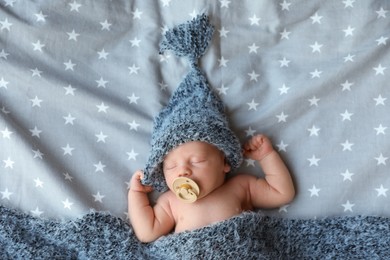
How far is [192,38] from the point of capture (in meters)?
1.41

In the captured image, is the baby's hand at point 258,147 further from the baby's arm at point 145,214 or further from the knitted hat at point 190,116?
the baby's arm at point 145,214

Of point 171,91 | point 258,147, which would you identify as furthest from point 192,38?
point 258,147

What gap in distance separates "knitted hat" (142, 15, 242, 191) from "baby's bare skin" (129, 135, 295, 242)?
0.09ft

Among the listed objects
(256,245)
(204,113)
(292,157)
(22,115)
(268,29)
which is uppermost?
(268,29)

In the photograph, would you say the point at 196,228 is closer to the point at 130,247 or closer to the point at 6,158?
the point at 130,247

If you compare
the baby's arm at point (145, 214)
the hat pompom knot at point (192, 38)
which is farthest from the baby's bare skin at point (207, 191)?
the hat pompom knot at point (192, 38)

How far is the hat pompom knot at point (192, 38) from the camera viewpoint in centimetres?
142

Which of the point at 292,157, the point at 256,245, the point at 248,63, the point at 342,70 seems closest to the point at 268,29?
the point at 248,63

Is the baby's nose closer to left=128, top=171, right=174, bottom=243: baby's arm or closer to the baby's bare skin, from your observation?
the baby's bare skin

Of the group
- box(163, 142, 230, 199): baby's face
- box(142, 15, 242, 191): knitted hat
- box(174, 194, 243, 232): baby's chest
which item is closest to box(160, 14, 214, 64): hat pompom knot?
box(142, 15, 242, 191): knitted hat

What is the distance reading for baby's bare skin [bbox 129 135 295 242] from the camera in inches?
51.0

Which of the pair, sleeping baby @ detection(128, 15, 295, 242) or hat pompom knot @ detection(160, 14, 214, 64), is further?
hat pompom knot @ detection(160, 14, 214, 64)

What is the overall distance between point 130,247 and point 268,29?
25.6 inches

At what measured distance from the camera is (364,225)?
1327mm
